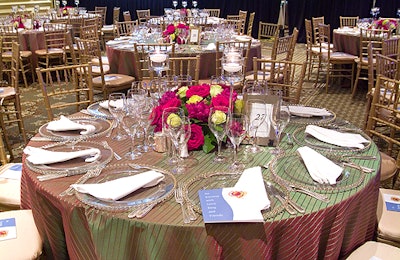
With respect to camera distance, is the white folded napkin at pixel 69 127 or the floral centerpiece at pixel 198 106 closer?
the floral centerpiece at pixel 198 106

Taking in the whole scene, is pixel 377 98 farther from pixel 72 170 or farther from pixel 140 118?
pixel 72 170

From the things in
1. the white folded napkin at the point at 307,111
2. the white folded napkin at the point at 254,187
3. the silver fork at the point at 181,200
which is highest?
the white folded napkin at the point at 307,111

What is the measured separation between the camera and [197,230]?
1.30m

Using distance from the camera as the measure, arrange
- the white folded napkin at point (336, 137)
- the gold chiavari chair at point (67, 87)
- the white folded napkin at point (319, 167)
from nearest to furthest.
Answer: the white folded napkin at point (319, 167), the white folded napkin at point (336, 137), the gold chiavari chair at point (67, 87)

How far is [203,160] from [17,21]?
19.6ft

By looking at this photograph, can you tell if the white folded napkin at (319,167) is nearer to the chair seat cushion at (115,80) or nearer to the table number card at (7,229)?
the table number card at (7,229)

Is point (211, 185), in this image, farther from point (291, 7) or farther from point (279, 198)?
point (291, 7)

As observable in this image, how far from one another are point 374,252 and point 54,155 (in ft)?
4.54

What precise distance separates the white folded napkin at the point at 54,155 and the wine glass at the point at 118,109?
0.63 ft

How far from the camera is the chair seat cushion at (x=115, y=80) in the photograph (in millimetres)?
4535

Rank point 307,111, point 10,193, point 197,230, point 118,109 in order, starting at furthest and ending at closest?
point 307,111 < point 10,193 < point 118,109 < point 197,230

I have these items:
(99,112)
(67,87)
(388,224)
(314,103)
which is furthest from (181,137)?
(314,103)

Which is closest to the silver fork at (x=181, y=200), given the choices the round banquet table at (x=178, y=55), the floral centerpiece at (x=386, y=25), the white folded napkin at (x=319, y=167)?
the white folded napkin at (x=319, y=167)

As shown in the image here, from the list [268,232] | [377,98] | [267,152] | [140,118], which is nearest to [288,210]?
[268,232]
